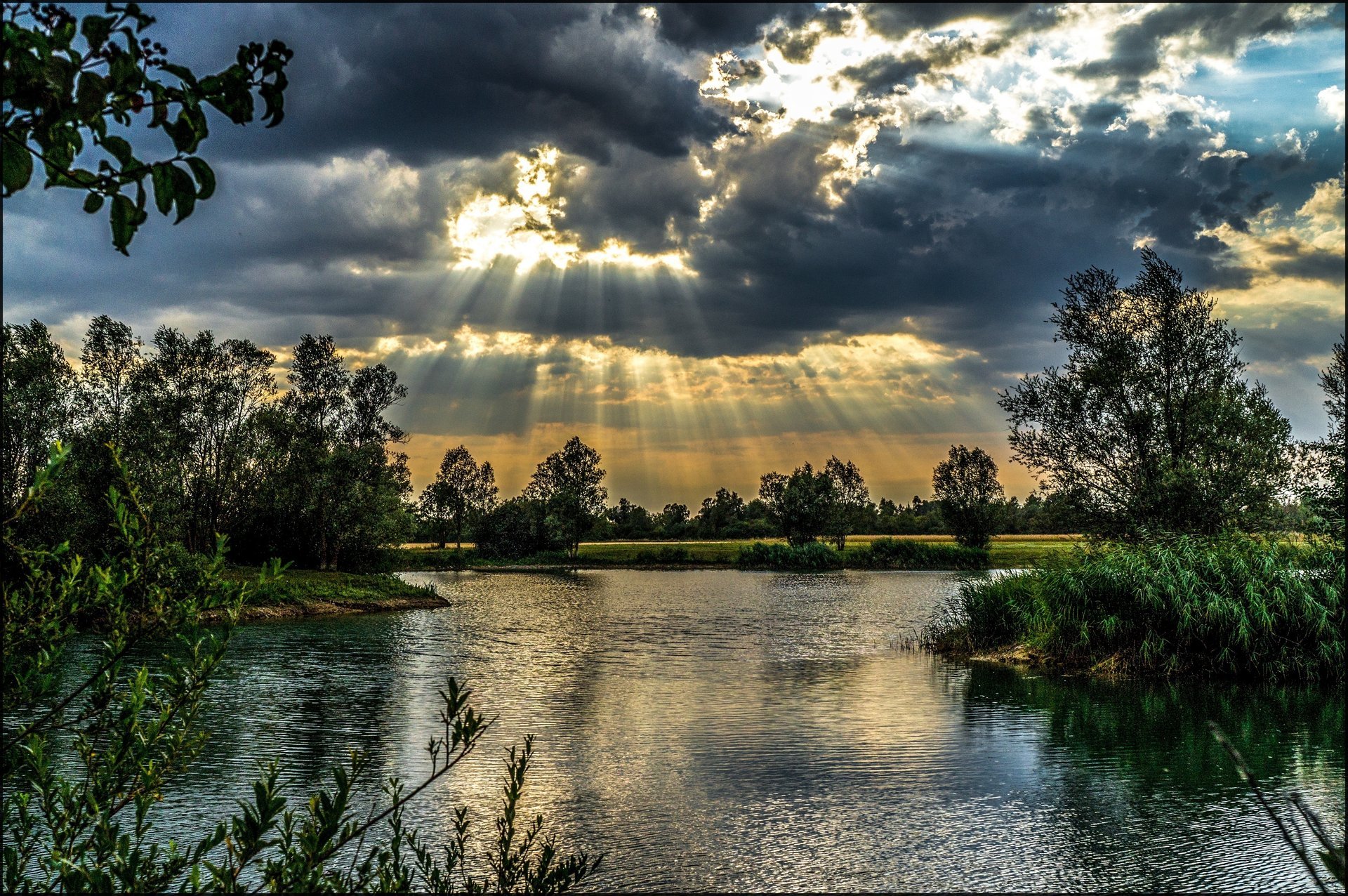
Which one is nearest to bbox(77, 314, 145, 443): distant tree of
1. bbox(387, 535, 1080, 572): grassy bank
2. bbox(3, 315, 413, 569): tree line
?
bbox(3, 315, 413, 569): tree line

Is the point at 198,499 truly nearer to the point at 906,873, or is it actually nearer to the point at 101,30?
the point at 906,873

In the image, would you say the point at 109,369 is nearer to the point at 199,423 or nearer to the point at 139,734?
the point at 199,423

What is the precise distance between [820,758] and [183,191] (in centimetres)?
1199

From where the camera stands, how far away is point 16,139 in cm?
256

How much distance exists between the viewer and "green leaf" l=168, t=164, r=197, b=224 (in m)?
2.58

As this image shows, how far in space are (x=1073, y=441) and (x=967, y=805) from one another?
20.1 metres

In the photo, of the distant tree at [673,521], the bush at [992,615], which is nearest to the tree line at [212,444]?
the bush at [992,615]

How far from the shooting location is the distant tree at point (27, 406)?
1393 inches

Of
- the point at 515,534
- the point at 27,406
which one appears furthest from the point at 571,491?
the point at 27,406

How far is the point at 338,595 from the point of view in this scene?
39.7 meters

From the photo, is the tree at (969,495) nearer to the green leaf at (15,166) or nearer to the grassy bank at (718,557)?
the grassy bank at (718,557)

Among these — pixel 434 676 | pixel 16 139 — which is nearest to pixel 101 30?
pixel 16 139

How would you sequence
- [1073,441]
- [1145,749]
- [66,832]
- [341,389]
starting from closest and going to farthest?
[66,832], [1145,749], [1073,441], [341,389]

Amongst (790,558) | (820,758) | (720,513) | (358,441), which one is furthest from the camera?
(720,513)
